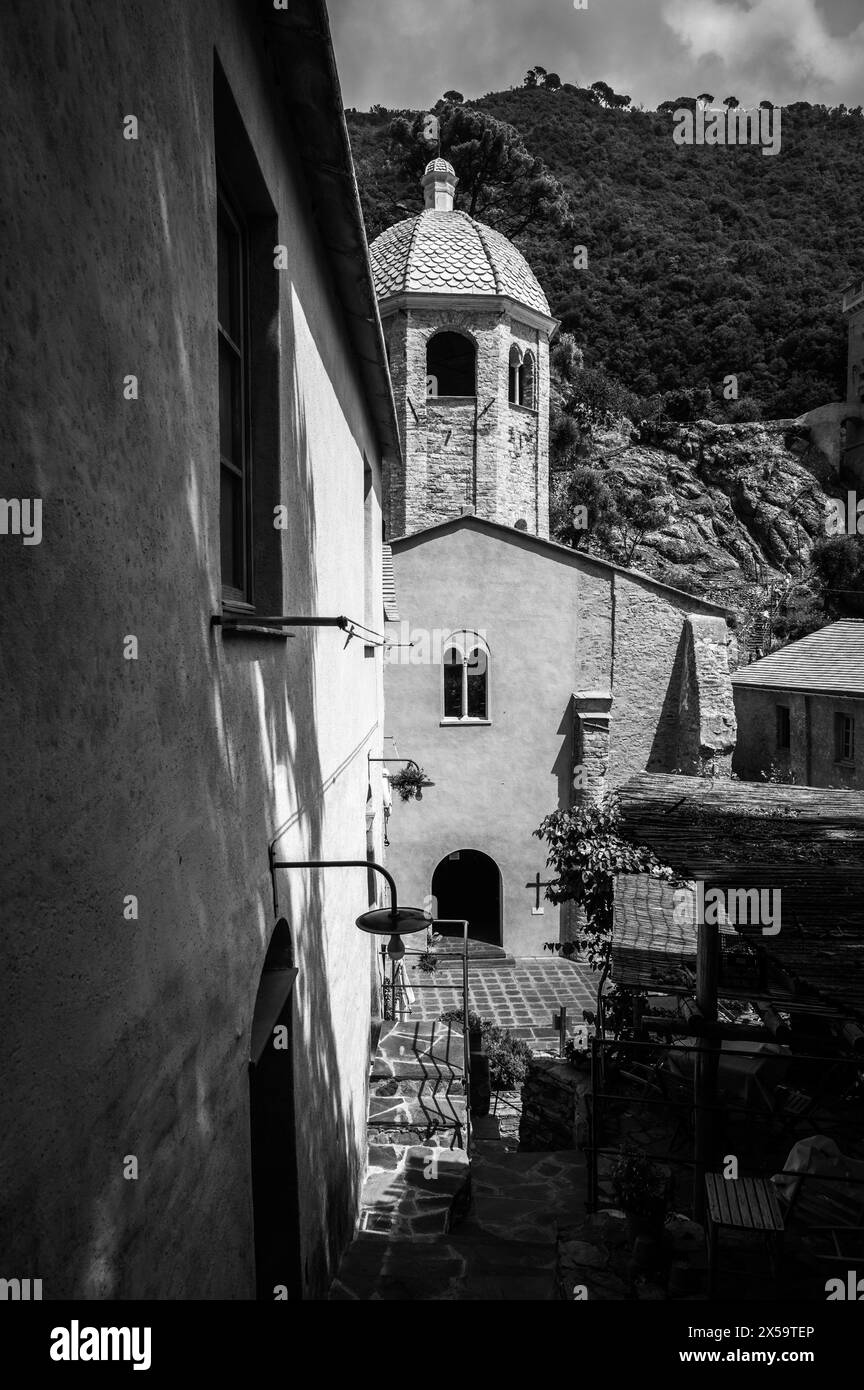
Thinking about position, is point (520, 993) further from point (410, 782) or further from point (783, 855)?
point (783, 855)

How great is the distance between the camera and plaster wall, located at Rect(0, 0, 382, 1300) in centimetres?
168

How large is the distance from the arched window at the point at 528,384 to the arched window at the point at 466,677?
8.39 m

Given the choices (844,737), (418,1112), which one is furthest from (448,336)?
(418,1112)

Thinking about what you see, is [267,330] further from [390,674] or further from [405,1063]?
[390,674]

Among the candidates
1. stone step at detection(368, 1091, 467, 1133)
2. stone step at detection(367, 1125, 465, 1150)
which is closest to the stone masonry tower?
stone step at detection(368, 1091, 467, 1133)

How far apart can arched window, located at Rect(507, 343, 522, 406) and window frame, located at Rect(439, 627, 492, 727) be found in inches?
312

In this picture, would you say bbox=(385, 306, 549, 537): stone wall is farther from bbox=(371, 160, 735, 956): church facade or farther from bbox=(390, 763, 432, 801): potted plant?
bbox=(390, 763, 432, 801): potted plant

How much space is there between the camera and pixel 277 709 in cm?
443

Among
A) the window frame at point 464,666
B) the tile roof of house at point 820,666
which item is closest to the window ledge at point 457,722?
the window frame at point 464,666

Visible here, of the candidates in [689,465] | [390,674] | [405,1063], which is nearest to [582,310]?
[689,465]

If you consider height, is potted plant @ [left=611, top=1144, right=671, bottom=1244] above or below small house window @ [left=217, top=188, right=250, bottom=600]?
below

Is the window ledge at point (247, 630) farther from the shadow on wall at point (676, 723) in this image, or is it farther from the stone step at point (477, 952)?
the shadow on wall at point (676, 723)

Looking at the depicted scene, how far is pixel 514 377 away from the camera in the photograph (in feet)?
77.8
